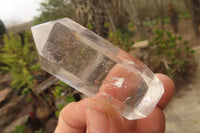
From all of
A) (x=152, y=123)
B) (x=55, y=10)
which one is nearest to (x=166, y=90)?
(x=152, y=123)

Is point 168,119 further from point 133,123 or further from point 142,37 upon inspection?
point 142,37

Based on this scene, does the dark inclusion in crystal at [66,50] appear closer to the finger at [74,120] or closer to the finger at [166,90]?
the finger at [74,120]

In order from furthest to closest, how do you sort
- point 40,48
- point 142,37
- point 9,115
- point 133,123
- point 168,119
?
point 142,37
point 9,115
point 168,119
point 133,123
point 40,48

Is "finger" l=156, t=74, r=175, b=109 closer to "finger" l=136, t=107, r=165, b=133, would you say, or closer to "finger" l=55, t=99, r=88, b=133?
"finger" l=136, t=107, r=165, b=133

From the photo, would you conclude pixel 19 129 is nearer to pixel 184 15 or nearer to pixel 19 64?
pixel 19 64

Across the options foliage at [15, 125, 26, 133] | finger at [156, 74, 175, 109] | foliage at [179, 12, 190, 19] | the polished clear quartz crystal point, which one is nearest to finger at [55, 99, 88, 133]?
the polished clear quartz crystal point

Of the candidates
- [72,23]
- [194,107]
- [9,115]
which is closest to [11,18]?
[72,23]

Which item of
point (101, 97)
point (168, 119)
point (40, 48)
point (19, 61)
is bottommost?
point (19, 61)
